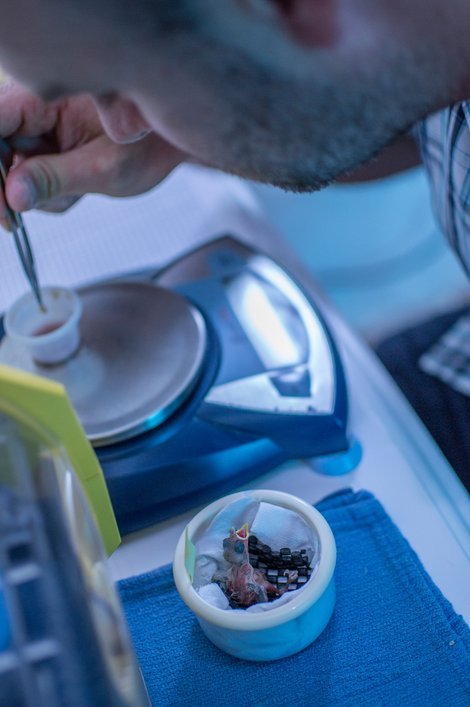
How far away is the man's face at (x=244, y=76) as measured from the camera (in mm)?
471

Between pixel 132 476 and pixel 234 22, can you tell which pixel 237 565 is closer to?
pixel 132 476

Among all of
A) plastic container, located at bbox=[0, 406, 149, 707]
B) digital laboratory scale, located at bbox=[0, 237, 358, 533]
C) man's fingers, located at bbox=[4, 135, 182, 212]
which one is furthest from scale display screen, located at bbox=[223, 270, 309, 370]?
plastic container, located at bbox=[0, 406, 149, 707]

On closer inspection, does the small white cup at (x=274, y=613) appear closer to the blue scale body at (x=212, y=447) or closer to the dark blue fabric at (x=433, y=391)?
the blue scale body at (x=212, y=447)

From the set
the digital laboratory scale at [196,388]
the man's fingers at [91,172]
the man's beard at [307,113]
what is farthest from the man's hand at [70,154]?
the man's beard at [307,113]

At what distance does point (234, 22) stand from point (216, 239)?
451mm

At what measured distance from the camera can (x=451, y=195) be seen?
866mm

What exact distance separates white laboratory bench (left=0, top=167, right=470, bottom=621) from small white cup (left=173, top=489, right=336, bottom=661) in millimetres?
112

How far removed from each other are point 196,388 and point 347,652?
0.28m

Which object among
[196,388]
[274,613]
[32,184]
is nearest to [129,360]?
[196,388]

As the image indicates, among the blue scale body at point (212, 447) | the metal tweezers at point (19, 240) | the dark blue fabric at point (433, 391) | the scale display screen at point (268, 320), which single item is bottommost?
the dark blue fabric at point (433, 391)

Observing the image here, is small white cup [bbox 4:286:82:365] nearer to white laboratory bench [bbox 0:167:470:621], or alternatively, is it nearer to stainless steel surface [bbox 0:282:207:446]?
stainless steel surface [bbox 0:282:207:446]

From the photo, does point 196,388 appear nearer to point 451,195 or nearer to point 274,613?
point 274,613

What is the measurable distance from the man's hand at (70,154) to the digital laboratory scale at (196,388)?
0.11 meters

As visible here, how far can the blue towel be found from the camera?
0.56 m
